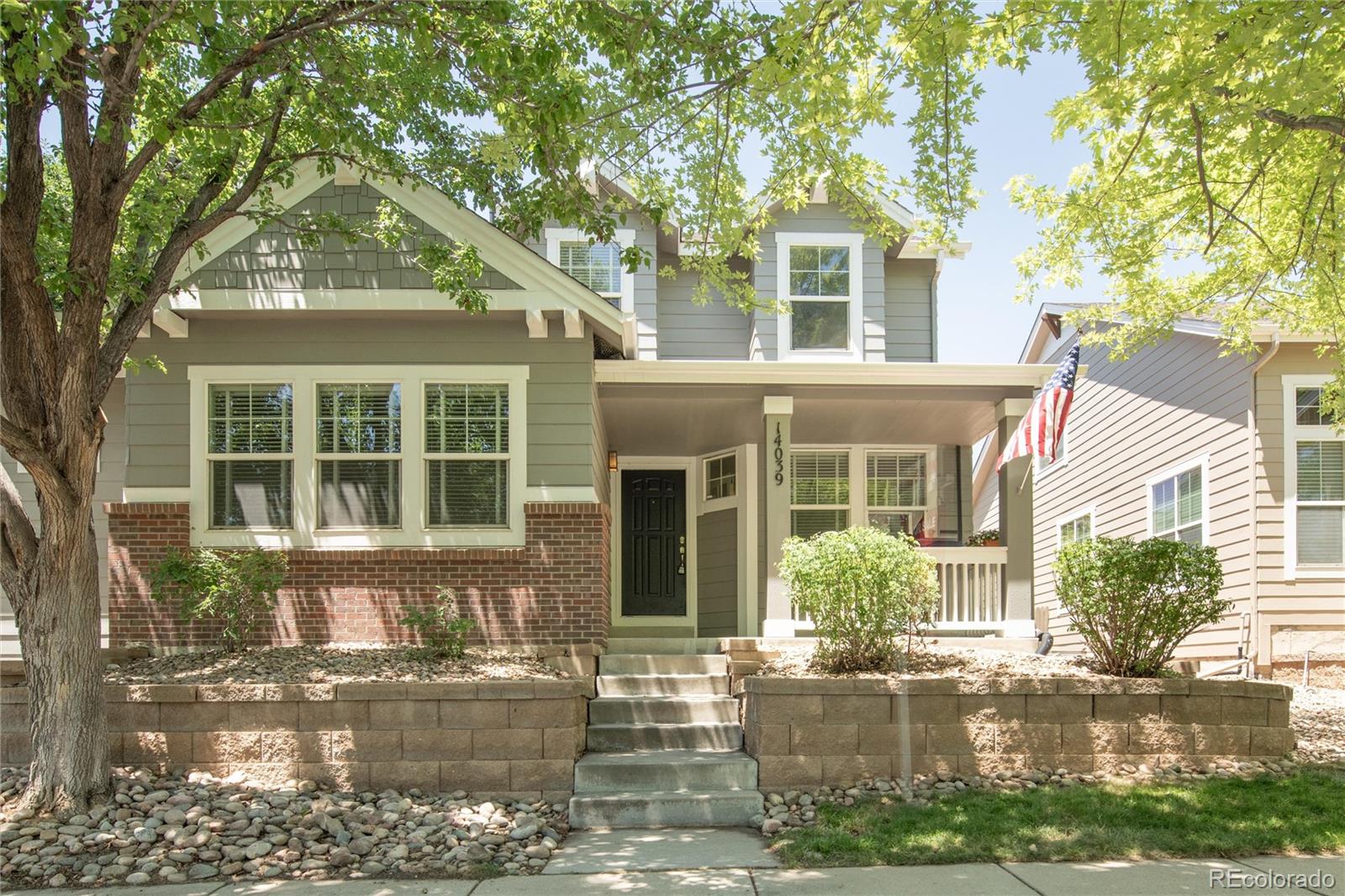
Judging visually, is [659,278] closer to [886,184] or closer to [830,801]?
[886,184]

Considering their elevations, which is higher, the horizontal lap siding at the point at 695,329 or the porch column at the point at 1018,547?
the horizontal lap siding at the point at 695,329

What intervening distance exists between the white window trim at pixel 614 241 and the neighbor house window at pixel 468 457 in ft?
9.39

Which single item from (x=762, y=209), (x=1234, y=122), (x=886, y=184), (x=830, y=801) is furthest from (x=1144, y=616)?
(x=762, y=209)

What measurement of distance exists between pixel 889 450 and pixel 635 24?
718cm

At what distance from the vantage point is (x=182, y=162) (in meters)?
8.55

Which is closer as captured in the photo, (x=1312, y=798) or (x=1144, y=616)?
(x=1312, y=798)

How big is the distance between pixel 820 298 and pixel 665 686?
5067mm

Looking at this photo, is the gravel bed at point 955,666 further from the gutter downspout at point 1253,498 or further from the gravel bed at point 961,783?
the gutter downspout at point 1253,498

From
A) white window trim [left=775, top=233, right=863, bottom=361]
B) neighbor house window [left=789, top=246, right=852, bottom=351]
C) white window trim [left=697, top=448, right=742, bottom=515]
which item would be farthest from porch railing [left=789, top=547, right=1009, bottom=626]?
neighbor house window [left=789, top=246, right=852, bottom=351]

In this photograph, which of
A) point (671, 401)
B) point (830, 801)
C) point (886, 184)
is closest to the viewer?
point (830, 801)

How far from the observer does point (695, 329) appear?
38.4 ft

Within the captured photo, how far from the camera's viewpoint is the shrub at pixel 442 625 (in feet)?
26.8

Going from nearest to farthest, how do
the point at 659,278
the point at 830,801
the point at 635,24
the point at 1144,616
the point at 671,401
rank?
1. the point at 635,24
2. the point at 830,801
3. the point at 1144,616
4. the point at 671,401
5. the point at 659,278

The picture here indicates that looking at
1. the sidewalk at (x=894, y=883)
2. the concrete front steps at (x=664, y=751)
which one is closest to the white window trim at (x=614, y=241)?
the concrete front steps at (x=664, y=751)
